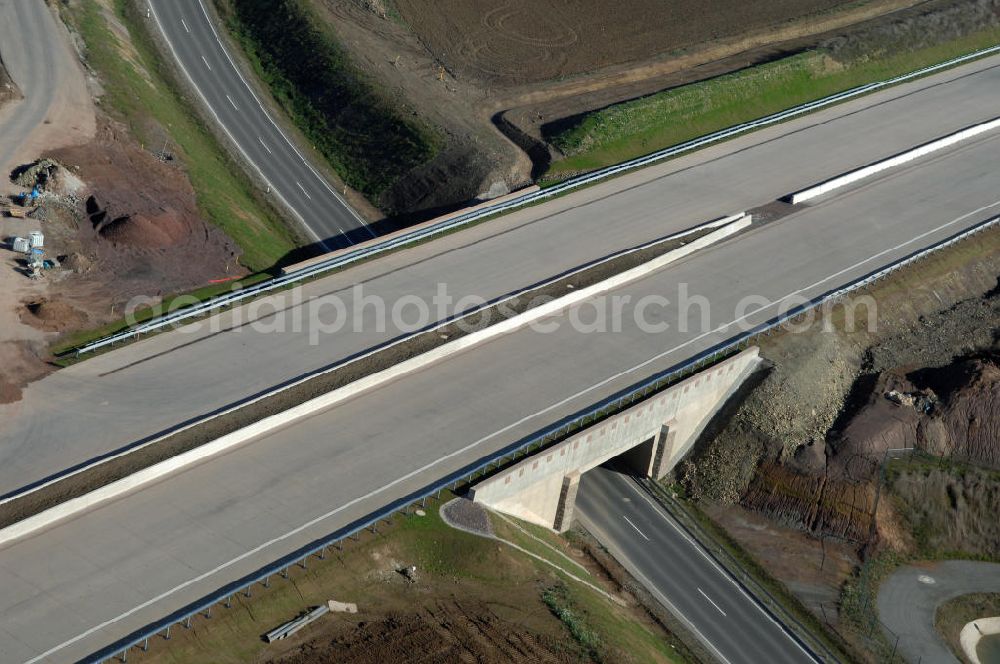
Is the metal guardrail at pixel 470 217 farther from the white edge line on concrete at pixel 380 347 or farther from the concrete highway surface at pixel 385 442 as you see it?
the concrete highway surface at pixel 385 442

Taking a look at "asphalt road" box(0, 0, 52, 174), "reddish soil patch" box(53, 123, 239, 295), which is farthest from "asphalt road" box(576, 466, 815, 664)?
"asphalt road" box(0, 0, 52, 174)

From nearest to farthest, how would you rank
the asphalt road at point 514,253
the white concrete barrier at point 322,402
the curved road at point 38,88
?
the white concrete barrier at point 322,402 → the asphalt road at point 514,253 → the curved road at point 38,88

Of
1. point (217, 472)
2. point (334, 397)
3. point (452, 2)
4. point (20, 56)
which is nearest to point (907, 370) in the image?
point (334, 397)

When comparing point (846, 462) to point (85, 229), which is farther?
point (85, 229)

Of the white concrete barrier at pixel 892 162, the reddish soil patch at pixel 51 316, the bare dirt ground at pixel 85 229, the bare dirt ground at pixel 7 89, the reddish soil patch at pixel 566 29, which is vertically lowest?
the reddish soil patch at pixel 51 316

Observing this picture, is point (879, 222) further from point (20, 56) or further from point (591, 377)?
point (20, 56)

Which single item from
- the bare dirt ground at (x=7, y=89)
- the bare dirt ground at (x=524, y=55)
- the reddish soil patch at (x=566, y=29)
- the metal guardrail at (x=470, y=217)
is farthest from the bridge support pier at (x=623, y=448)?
the bare dirt ground at (x=7, y=89)

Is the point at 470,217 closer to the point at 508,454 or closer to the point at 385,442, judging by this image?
the point at 385,442

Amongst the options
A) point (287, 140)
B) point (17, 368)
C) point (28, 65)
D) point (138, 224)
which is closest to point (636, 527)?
point (17, 368)
